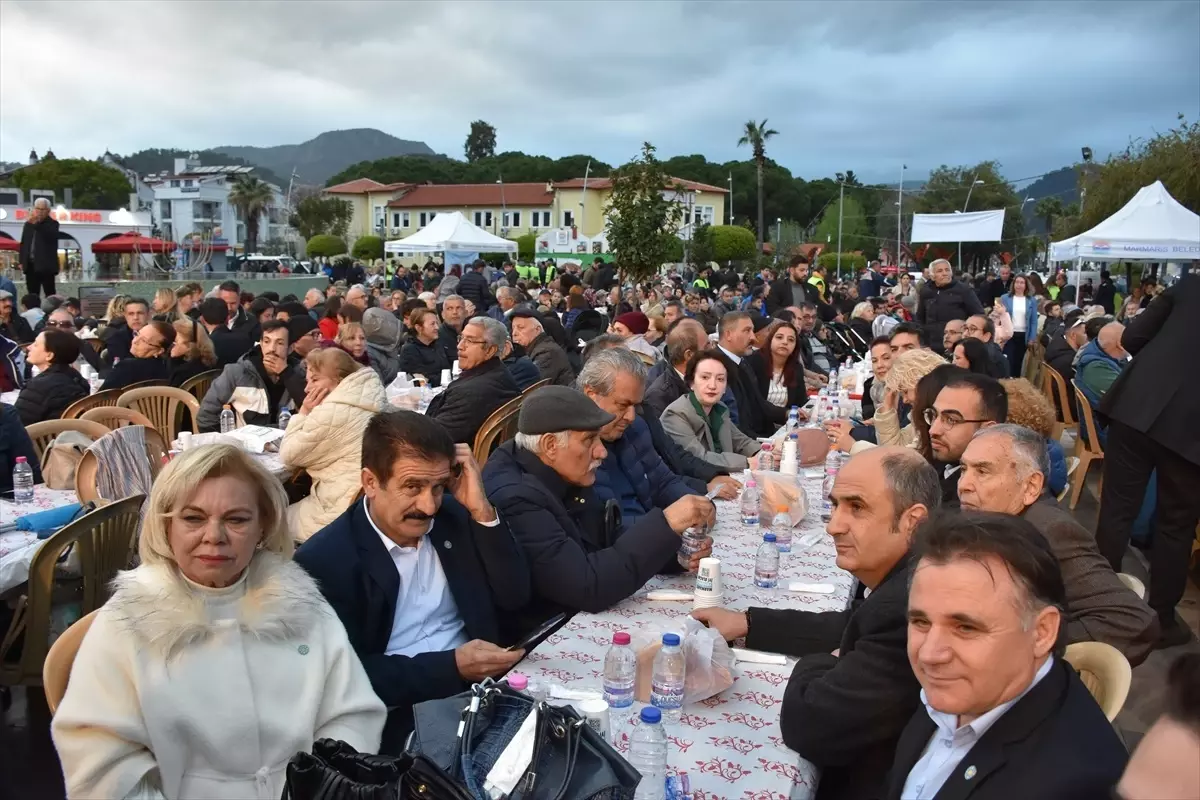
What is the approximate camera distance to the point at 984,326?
8.27 metres

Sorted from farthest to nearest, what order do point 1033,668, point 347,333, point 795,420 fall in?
1. point 347,333
2. point 795,420
3. point 1033,668

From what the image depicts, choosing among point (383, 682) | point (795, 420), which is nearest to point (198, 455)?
point (383, 682)

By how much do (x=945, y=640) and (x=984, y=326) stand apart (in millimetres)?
7154

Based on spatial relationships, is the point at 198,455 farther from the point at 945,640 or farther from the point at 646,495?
the point at 646,495

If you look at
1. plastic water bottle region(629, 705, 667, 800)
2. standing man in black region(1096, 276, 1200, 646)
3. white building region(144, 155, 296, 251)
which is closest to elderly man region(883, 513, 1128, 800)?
plastic water bottle region(629, 705, 667, 800)

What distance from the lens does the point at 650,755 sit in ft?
6.75

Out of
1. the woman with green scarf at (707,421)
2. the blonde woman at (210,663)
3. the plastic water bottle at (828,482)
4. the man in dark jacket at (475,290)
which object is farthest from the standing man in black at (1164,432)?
the man in dark jacket at (475,290)

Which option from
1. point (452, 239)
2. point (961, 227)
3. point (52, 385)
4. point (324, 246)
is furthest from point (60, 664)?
point (324, 246)

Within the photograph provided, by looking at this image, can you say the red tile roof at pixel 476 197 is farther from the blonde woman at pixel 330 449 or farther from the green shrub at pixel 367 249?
the blonde woman at pixel 330 449

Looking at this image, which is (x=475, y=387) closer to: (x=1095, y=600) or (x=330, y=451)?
(x=330, y=451)

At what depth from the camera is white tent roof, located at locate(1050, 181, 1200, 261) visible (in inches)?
482

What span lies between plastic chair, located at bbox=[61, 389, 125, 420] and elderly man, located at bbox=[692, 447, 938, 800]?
475 cm

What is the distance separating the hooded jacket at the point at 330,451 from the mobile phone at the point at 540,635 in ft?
6.60

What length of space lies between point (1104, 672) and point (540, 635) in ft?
5.23
